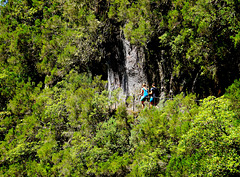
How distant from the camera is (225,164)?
7230mm

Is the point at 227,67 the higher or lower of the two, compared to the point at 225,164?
higher

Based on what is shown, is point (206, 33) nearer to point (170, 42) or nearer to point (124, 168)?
point (170, 42)

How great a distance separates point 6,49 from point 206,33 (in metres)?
18.9

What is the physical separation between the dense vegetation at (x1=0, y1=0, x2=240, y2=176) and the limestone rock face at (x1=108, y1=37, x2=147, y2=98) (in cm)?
74

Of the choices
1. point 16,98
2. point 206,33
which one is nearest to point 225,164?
point 206,33

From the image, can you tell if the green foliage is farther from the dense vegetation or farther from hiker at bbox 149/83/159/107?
hiker at bbox 149/83/159/107

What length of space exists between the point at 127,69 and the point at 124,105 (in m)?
2.46

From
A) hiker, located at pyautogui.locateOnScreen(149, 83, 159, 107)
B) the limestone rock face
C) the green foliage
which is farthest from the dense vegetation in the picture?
the limestone rock face

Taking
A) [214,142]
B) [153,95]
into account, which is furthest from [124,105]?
[214,142]

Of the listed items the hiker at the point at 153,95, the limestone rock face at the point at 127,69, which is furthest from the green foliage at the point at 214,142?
the limestone rock face at the point at 127,69

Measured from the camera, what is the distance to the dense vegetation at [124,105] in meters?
8.31

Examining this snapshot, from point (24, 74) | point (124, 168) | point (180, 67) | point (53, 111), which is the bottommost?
point (124, 168)

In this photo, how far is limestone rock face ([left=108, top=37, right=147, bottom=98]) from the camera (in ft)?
46.0

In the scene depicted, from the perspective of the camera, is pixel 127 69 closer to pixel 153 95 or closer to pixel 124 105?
pixel 124 105
